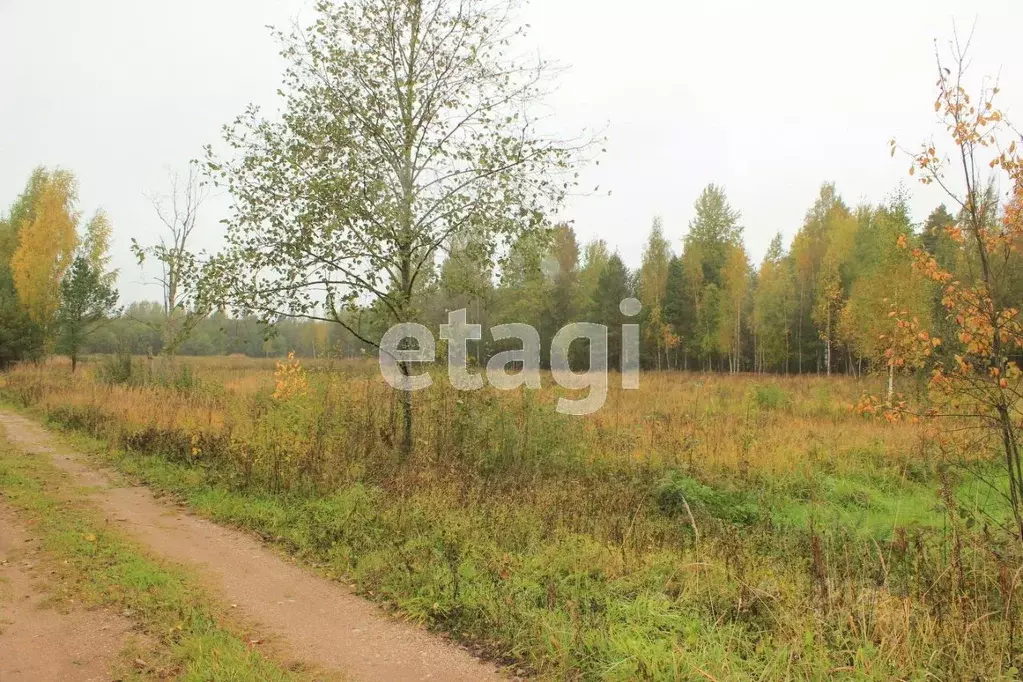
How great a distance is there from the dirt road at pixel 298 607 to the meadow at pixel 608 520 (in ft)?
0.69

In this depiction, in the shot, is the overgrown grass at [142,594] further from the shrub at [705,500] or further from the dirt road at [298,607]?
the shrub at [705,500]

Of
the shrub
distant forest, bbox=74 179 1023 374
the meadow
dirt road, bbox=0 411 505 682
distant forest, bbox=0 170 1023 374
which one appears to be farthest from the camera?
distant forest, bbox=74 179 1023 374

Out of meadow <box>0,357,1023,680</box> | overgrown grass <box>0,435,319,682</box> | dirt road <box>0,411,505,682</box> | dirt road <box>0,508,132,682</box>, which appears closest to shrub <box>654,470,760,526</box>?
meadow <box>0,357,1023,680</box>

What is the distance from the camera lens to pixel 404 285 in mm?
9383

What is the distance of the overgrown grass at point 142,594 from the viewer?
13.3 ft

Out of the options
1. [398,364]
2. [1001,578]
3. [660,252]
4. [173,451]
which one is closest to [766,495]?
[1001,578]

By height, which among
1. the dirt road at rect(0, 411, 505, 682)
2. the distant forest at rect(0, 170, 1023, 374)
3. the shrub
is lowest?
the dirt road at rect(0, 411, 505, 682)

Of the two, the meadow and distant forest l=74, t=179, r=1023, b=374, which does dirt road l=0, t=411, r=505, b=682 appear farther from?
distant forest l=74, t=179, r=1023, b=374

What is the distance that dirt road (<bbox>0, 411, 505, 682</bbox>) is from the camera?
13.7 feet

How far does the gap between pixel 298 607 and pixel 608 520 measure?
131 inches

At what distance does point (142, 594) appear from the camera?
5.13 metres

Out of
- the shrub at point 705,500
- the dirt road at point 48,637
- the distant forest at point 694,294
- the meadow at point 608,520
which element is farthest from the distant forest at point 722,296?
the dirt road at point 48,637

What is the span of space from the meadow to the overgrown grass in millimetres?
1169

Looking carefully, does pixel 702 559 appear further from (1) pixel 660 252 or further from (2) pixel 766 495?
(1) pixel 660 252
